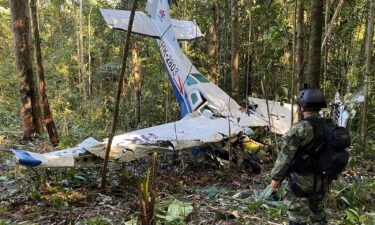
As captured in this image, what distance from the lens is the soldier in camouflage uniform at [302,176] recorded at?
3627mm

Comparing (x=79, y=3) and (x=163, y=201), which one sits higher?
(x=79, y=3)

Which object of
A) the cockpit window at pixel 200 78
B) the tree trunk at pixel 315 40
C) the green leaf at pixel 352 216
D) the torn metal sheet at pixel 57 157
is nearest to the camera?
the green leaf at pixel 352 216

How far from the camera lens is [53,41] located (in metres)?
28.1

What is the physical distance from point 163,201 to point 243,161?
2.63 metres

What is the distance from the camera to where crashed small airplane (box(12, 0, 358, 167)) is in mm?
6156

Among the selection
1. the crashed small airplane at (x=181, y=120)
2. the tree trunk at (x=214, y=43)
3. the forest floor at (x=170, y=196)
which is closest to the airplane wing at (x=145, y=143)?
the crashed small airplane at (x=181, y=120)

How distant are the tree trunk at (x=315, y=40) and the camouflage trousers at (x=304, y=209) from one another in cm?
213

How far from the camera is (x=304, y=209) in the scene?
3756 millimetres

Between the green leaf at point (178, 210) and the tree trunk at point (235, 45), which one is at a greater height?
the tree trunk at point (235, 45)

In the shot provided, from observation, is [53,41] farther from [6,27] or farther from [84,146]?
[84,146]

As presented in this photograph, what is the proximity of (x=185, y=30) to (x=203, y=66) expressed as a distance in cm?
391

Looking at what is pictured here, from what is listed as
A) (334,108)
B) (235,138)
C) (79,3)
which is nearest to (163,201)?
(235,138)

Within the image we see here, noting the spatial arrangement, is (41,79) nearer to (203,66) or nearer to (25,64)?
(25,64)

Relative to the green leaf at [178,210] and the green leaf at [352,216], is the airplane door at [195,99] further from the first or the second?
the green leaf at [352,216]
